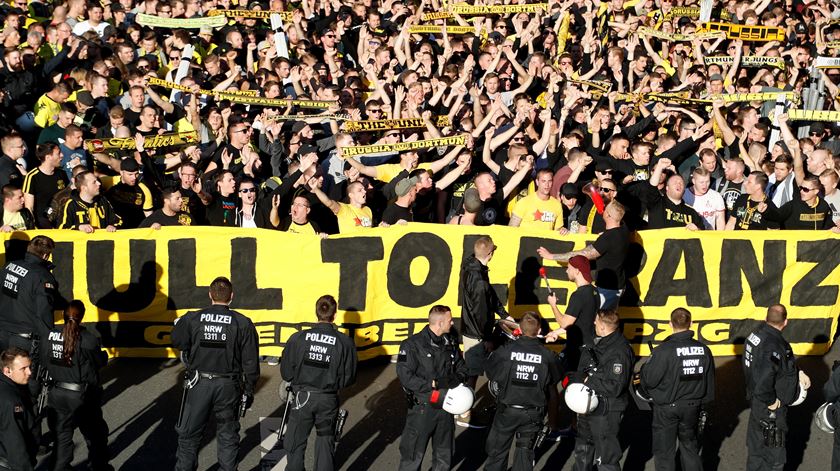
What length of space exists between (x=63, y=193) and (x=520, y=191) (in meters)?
5.84

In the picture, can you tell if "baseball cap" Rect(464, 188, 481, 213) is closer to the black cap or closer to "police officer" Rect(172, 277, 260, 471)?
"police officer" Rect(172, 277, 260, 471)

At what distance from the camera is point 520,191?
13.7 metres

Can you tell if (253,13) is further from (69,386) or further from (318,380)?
(318,380)

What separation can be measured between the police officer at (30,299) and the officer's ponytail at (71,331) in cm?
74

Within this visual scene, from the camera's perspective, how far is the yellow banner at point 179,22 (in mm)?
18750

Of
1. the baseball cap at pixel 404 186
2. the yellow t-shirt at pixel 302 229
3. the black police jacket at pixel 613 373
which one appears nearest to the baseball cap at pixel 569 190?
the baseball cap at pixel 404 186

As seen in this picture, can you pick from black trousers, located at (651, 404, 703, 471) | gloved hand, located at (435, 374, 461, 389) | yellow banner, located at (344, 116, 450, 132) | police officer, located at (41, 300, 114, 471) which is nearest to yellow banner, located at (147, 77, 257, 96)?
yellow banner, located at (344, 116, 450, 132)

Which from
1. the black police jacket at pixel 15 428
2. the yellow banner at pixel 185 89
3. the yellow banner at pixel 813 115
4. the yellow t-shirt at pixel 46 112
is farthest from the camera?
the yellow banner at pixel 185 89

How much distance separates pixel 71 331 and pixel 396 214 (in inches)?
174

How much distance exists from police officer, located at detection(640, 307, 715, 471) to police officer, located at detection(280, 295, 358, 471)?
2.81 m

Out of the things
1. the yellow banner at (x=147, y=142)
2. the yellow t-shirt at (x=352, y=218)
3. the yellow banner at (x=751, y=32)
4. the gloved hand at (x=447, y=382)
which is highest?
the yellow banner at (x=751, y=32)

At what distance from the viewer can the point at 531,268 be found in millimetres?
12328

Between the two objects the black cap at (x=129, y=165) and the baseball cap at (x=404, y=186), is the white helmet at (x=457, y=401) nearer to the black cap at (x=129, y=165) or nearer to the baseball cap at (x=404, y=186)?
the baseball cap at (x=404, y=186)

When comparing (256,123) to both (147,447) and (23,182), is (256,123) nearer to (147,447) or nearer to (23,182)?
(23,182)
